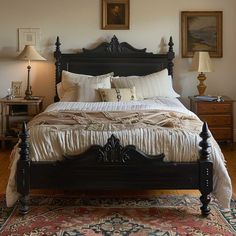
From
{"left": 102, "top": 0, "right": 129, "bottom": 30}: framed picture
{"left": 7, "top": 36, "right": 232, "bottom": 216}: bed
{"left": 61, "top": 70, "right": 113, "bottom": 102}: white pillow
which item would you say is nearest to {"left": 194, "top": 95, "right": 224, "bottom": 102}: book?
{"left": 61, "top": 70, "right": 113, "bottom": 102}: white pillow

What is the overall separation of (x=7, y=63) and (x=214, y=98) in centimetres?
288

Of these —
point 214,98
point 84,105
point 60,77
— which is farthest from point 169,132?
point 60,77

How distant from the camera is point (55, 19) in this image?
221 inches

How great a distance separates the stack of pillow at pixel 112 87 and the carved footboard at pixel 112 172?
1.72 m

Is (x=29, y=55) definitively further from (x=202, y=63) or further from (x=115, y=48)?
(x=202, y=63)

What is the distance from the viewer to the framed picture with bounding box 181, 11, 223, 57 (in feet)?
18.4

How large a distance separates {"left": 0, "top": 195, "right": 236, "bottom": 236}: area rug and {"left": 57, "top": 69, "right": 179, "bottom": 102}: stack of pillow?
166 cm

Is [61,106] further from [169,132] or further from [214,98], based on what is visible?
[214,98]

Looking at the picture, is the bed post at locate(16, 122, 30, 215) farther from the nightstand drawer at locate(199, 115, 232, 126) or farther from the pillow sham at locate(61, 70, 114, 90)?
the nightstand drawer at locate(199, 115, 232, 126)

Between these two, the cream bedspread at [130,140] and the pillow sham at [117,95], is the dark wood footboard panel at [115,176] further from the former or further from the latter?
the pillow sham at [117,95]

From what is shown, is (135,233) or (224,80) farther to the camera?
(224,80)

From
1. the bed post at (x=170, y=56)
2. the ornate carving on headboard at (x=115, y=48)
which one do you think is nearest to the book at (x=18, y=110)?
the ornate carving on headboard at (x=115, y=48)

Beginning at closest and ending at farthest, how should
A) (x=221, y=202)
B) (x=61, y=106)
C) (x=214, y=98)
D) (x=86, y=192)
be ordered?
(x=221, y=202), (x=86, y=192), (x=61, y=106), (x=214, y=98)

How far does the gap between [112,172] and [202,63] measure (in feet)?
8.95
